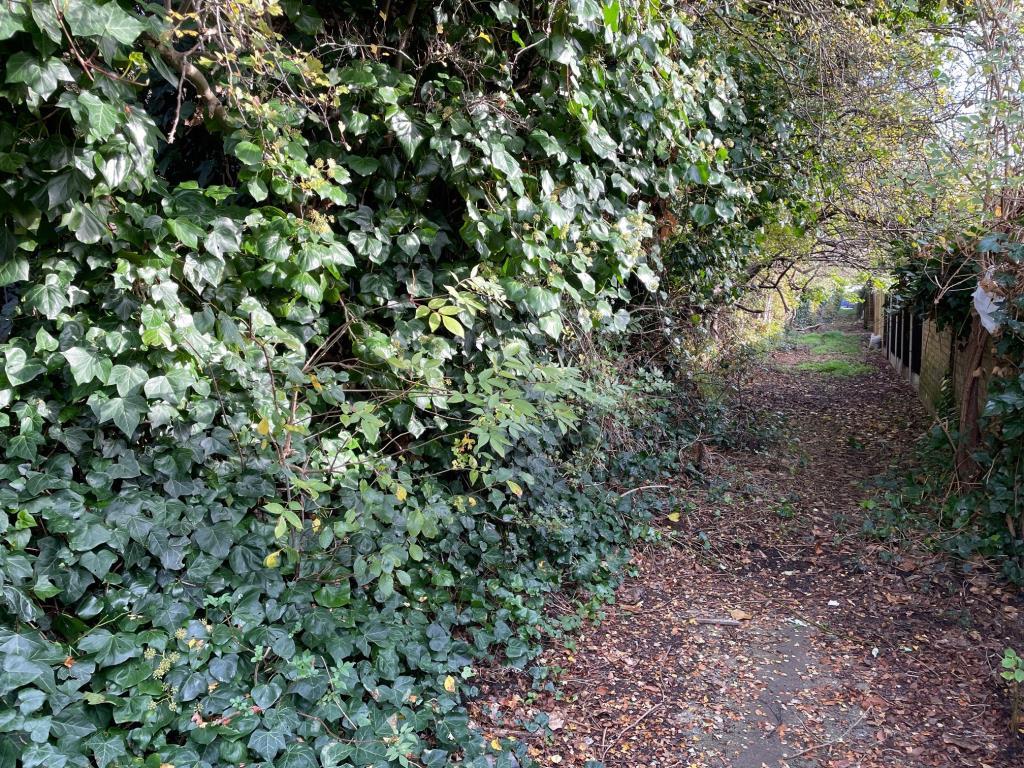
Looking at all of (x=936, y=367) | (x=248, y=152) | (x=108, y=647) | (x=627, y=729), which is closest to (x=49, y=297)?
(x=248, y=152)

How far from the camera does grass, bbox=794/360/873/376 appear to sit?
12062 mm

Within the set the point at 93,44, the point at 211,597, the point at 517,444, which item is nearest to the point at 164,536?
the point at 211,597

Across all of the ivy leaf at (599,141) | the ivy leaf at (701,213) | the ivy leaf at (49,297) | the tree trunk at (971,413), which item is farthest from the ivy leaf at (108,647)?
the tree trunk at (971,413)

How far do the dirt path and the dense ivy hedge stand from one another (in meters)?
0.43

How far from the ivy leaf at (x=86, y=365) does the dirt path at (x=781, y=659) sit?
2.04 metres

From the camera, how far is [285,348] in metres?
3.12

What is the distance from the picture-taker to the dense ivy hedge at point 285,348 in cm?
228

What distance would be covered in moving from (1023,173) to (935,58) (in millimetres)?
2413

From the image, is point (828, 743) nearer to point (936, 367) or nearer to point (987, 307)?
point (987, 307)

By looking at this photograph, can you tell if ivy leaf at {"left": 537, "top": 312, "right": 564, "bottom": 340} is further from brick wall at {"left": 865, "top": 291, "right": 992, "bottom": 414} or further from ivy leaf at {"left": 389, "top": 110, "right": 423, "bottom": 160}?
brick wall at {"left": 865, "top": 291, "right": 992, "bottom": 414}

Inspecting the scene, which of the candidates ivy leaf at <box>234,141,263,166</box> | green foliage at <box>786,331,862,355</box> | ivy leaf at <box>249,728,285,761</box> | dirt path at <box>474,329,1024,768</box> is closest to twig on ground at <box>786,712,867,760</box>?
dirt path at <box>474,329,1024,768</box>

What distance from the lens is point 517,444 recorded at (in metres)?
4.01

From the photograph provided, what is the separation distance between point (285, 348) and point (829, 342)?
16.5 metres

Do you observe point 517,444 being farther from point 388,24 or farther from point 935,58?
point 935,58
